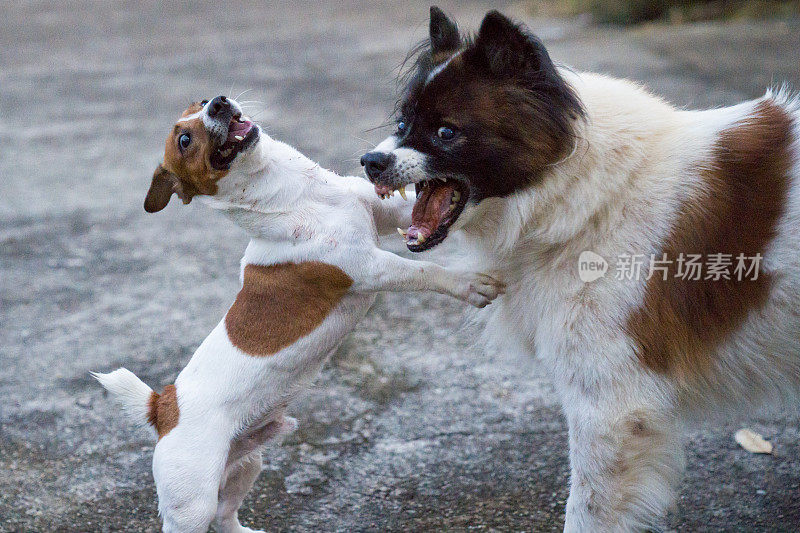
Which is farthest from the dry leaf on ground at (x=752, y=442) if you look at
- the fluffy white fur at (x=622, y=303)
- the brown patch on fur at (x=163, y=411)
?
the brown patch on fur at (x=163, y=411)

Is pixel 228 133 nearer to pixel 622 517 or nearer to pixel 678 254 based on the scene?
pixel 678 254

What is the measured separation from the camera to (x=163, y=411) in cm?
→ 276

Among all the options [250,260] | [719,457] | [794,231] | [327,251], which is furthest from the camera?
[719,457]

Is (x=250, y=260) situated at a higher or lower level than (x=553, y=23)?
higher

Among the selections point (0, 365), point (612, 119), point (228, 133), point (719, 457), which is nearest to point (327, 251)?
point (228, 133)

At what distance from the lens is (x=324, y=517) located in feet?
10.2

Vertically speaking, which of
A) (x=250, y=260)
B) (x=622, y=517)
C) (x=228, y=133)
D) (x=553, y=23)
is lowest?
(x=553, y=23)

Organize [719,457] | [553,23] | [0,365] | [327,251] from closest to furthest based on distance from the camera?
[327,251]
[719,457]
[0,365]
[553,23]

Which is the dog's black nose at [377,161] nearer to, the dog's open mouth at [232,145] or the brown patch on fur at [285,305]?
the brown patch on fur at [285,305]

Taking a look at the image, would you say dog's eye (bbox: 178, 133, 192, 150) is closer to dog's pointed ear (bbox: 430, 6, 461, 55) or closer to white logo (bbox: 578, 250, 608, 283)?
dog's pointed ear (bbox: 430, 6, 461, 55)

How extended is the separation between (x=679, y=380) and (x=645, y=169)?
0.63 m

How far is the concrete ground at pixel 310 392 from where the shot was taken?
314 cm

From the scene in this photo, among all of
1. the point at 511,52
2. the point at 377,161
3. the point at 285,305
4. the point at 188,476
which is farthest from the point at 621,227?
the point at 188,476

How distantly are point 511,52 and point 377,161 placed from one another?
49 cm
